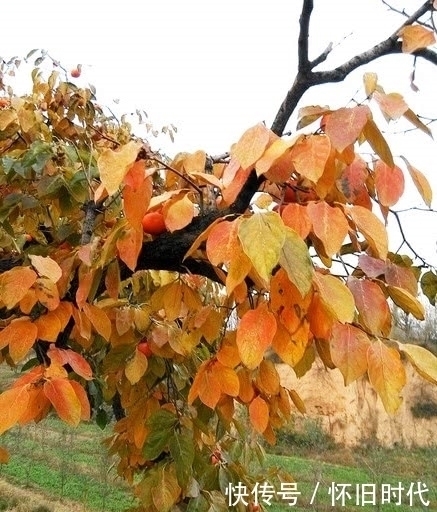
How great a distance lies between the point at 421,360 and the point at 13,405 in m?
0.52

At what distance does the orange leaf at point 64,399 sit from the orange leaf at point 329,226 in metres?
0.40

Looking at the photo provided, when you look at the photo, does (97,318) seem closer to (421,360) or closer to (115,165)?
(115,165)

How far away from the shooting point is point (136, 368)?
49.4 inches

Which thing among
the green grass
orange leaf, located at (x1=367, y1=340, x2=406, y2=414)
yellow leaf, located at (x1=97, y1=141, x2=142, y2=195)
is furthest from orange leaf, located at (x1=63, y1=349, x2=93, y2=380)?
the green grass

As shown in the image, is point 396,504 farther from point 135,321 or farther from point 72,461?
point 135,321

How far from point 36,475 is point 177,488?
24.1 feet

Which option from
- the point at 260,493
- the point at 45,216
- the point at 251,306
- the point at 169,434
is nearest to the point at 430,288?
the point at 251,306

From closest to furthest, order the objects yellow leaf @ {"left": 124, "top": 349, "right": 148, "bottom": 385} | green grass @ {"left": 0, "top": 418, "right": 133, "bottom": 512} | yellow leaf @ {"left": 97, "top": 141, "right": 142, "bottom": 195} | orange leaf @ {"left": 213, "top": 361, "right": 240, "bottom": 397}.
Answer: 1. yellow leaf @ {"left": 97, "top": 141, "right": 142, "bottom": 195}
2. orange leaf @ {"left": 213, "top": 361, "right": 240, "bottom": 397}
3. yellow leaf @ {"left": 124, "top": 349, "right": 148, "bottom": 385}
4. green grass @ {"left": 0, "top": 418, "right": 133, "bottom": 512}

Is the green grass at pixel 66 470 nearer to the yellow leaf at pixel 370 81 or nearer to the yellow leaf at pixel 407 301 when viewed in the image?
the yellow leaf at pixel 407 301

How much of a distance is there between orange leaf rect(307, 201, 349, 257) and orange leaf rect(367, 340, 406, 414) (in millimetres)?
122

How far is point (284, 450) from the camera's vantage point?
42.9 ft

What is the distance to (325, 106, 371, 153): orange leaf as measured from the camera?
63 centimetres

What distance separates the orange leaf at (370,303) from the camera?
0.68 metres

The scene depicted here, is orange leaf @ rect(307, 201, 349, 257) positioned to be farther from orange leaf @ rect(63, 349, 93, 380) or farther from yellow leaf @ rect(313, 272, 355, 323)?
orange leaf @ rect(63, 349, 93, 380)
